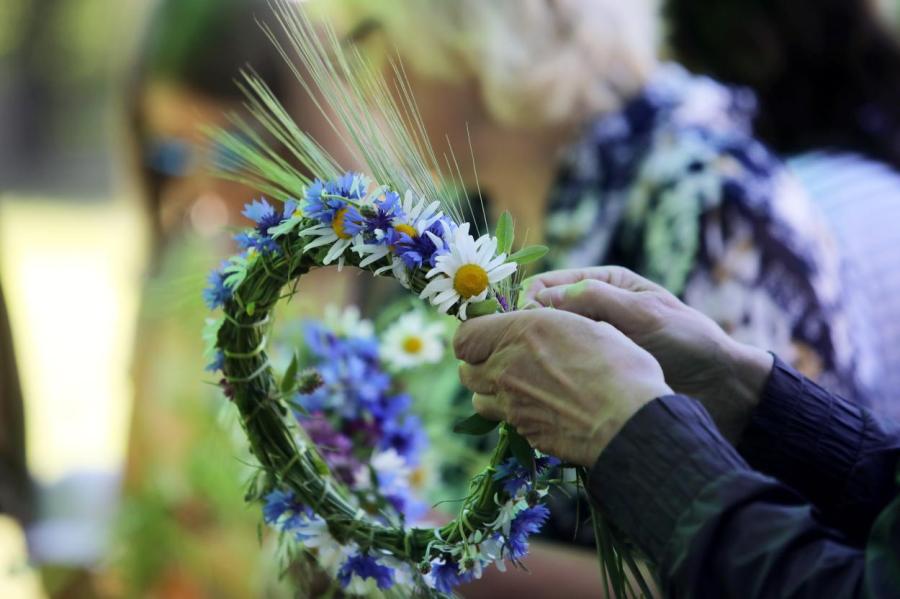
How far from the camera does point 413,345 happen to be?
2.81ft

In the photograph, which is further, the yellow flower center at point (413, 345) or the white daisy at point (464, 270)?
the yellow flower center at point (413, 345)

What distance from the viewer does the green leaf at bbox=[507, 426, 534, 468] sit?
1.98ft

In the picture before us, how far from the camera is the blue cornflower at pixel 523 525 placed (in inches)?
24.6

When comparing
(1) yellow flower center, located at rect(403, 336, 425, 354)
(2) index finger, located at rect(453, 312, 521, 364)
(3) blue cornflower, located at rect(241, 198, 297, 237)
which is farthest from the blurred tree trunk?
(2) index finger, located at rect(453, 312, 521, 364)

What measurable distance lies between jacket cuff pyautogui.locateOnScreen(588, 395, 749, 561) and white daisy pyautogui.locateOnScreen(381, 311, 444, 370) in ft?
1.02

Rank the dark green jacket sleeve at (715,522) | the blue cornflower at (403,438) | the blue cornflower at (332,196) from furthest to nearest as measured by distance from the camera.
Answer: the blue cornflower at (403,438) < the blue cornflower at (332,196) < the dark green jacket sleeve at (715,522)

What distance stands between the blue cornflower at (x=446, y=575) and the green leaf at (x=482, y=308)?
16 cm

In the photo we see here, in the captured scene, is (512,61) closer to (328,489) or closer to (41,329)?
(328,489)

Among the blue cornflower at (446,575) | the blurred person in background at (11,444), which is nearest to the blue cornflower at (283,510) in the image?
the blue cornflower at (446,575)

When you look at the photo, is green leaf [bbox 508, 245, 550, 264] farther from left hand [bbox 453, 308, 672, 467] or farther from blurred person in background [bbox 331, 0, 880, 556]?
blurred person in background [bbox 331, 0, 880, 556]

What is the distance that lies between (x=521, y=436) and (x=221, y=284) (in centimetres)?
23

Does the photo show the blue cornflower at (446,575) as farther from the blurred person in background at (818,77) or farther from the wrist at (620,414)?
the blurred person in background at (818,77)

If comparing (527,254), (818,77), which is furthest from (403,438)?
(818,77)

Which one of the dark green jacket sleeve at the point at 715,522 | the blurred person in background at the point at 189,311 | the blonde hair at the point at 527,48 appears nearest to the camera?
the dark green jacket sleeve at the point at 715,522
